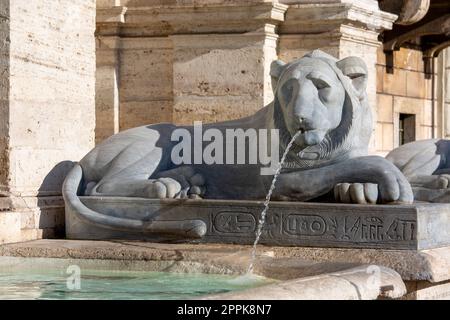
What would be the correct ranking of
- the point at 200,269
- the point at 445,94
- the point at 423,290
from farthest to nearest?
the point at 445,94 → the point at 200,269 → the point at 423,290

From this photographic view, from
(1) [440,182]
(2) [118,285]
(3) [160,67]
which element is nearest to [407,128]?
(3) [160,67]

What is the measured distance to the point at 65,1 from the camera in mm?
8320

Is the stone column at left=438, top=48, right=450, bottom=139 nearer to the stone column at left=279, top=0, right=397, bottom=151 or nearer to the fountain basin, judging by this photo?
the stone column at left=279, top=0, right=397, bottom=151

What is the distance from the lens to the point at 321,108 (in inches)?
274

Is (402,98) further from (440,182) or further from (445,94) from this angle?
(440,182)

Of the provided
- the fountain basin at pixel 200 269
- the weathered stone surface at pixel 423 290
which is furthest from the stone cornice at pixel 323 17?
the weathered stone surface at pixel 423 290

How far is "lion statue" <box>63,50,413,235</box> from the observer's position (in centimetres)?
691

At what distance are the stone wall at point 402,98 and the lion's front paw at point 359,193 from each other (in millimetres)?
7484

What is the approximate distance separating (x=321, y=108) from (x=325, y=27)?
3.76 meters

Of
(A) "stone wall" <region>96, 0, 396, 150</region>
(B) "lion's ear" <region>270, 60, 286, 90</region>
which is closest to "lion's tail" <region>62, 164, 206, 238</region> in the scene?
(B) "lion's ear" <region>270, 60, 286, 90</region>

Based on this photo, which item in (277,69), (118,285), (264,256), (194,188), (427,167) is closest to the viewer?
(118,285)

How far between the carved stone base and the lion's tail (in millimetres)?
34

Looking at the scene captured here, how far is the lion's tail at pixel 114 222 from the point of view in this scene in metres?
7.04
